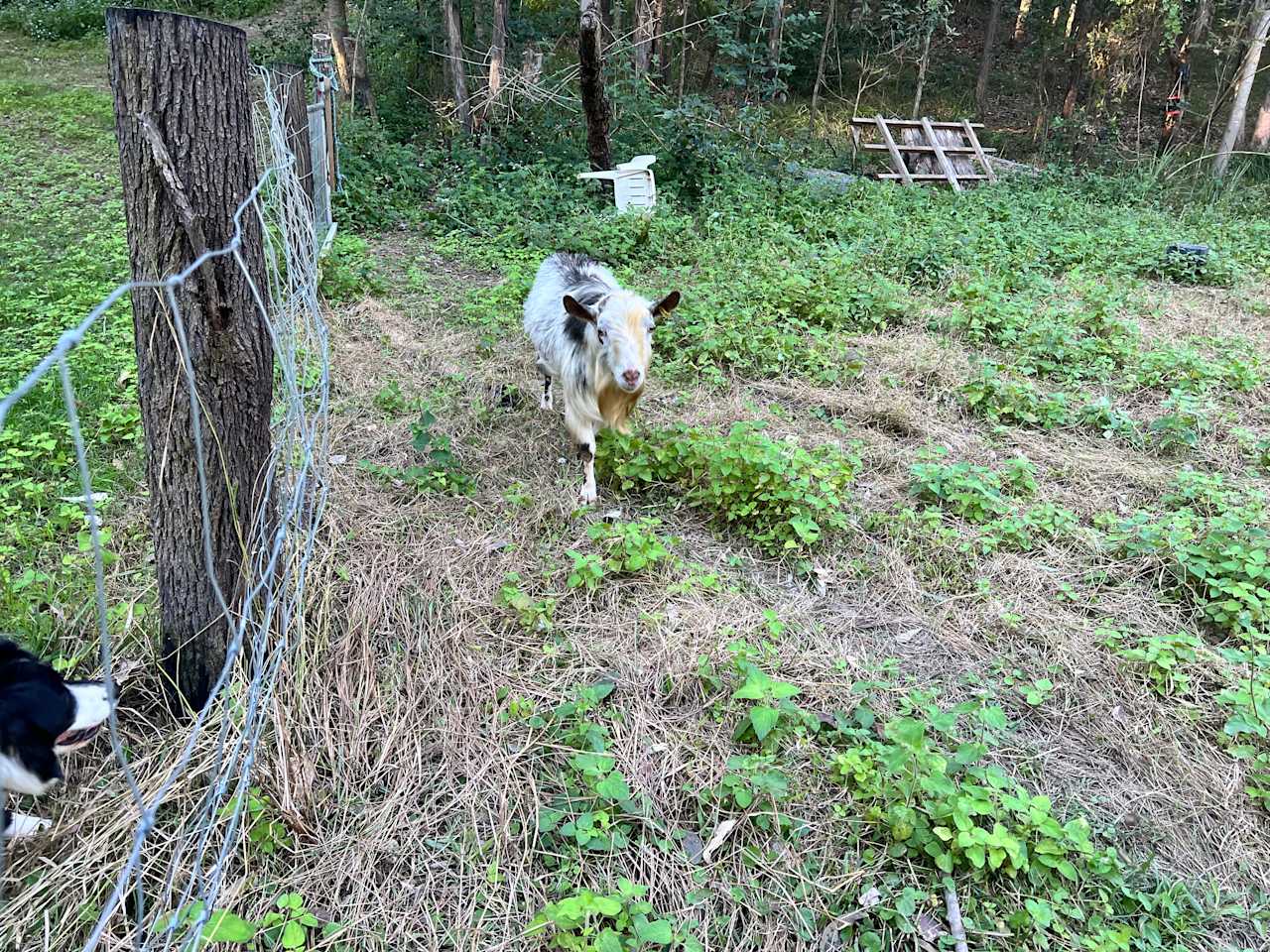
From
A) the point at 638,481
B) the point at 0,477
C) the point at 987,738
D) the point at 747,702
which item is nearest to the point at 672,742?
the point at 747,702

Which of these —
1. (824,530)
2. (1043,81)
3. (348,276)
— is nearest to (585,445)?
(824,530)

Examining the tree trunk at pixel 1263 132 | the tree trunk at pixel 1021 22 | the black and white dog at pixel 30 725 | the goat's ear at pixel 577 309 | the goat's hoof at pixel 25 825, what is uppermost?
the tree trunk at pixel 1021 22

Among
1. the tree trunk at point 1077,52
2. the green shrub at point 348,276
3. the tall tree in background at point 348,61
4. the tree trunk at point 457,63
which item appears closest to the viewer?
the green shrub at point 348,276

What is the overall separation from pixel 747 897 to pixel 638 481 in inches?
92.3

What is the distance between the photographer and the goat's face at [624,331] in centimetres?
384

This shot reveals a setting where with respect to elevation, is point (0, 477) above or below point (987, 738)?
above

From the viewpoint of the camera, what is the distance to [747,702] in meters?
2.87

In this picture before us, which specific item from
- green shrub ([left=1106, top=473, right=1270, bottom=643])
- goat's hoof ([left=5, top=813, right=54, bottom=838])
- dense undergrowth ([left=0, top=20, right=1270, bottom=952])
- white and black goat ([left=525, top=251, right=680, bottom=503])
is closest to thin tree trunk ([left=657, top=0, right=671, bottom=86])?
dense undergrowth ([left=0, top=20, right=1270, bottom=952])

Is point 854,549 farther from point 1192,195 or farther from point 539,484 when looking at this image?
point 1192,195

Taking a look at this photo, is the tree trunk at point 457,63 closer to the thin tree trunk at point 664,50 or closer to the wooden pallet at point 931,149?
the thin tree trunk at point 664,50

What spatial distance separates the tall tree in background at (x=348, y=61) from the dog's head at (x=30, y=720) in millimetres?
11309

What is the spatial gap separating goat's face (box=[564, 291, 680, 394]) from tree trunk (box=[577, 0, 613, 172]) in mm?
5902

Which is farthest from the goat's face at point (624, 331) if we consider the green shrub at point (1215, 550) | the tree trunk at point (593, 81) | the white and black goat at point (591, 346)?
the tree trunk at point (593, 81)

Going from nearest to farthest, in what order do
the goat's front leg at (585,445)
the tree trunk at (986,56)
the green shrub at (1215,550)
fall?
the green shrub at (1215,550) < the goat's front leg at (585,445) < the tree trunk at (986,56)
